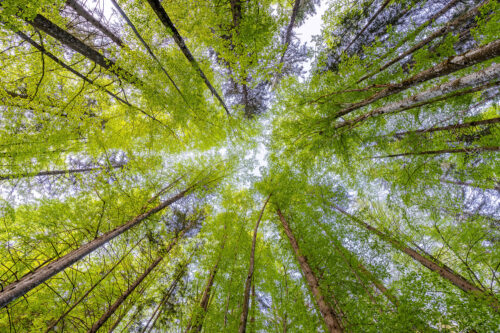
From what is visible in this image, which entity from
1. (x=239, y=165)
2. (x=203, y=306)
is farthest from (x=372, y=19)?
(x=203, y=306)

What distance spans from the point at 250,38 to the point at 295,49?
13.4ft

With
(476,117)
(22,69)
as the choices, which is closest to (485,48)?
(476,117)

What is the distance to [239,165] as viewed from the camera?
310 inches

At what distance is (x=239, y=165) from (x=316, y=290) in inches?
209

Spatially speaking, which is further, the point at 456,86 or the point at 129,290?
the point at 129,290

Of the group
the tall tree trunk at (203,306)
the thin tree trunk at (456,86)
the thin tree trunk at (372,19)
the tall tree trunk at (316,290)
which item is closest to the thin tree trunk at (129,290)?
the tall tree trunk at (203,306)

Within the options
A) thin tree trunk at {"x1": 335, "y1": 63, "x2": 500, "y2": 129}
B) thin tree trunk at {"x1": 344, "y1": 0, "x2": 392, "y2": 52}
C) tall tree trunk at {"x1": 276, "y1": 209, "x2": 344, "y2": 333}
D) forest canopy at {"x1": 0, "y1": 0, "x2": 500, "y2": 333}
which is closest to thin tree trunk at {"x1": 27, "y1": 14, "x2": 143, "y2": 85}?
forest canopy at {"x1": 0, "y1": 0, "x2": 500, "y2": 333}

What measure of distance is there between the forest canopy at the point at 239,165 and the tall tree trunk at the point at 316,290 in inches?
2.0

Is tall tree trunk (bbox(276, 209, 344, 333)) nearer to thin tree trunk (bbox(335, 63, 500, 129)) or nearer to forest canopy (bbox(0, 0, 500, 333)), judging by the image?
forest canopy (bbox(0, 0, 500, 333))

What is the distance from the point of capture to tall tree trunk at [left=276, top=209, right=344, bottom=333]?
347 cm

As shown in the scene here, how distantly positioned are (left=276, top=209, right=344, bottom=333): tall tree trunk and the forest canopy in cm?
5

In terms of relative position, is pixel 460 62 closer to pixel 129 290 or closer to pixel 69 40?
pixel 69 40

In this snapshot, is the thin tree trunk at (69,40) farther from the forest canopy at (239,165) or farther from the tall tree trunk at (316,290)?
the tall tree trunk at (316,290)

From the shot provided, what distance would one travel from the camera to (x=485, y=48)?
2.32 metres
